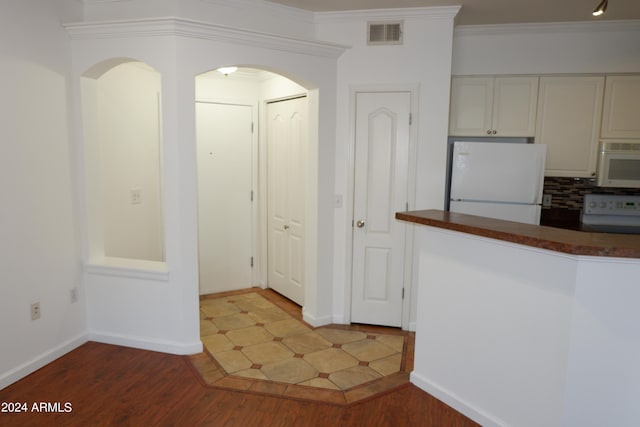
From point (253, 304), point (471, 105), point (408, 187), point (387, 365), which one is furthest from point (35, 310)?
point (471, 105)

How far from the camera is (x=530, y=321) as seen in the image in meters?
2.05

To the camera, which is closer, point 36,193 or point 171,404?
point 171,404

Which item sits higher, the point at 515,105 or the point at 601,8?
the point at 601,8

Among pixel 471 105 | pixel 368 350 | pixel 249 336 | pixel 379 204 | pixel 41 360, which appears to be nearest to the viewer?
pixel 41 360

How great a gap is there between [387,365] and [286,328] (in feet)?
3.37

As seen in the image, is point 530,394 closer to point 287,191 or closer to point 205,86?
point 287,191

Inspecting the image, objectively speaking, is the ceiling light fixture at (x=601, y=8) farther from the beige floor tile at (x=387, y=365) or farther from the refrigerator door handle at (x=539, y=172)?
the beige floor tile at (x=387, y=365)

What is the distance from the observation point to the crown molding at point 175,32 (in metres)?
2.82

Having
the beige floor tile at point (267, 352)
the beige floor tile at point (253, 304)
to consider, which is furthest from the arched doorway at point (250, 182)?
the beige floor tile at point (267, 352)

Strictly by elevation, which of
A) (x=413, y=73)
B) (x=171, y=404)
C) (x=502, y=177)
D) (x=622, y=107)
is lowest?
(x=171, y=404)

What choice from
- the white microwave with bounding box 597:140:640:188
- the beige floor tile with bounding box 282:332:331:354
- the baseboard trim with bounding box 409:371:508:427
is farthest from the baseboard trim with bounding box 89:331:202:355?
the white microwave with bounding box 597:140:640:188

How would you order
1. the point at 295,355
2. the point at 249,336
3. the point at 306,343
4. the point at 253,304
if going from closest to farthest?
the point at 295,355, the point at 306,343, the point at 249,336, the point at 253,304

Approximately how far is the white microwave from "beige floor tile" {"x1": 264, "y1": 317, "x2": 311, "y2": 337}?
2.97 metres

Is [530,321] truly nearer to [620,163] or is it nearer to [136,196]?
[620,163]
